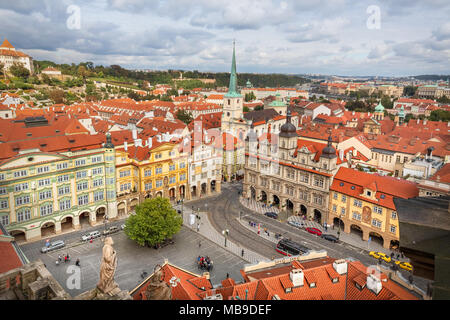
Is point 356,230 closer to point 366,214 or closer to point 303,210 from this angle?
point 366,214

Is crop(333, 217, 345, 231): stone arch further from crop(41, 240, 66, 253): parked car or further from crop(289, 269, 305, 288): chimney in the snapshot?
crop(41, 240, 66, 253): parked car

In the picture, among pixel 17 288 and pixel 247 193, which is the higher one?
pixel 17 288

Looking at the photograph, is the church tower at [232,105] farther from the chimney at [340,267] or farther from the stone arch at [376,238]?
the chimney at [340,267]

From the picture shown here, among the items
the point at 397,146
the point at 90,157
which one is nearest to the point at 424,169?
the point at 397,146

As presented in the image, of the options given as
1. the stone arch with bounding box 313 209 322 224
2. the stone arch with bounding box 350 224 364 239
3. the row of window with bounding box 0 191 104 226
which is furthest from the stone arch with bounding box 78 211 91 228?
the stone arch with bounding box 350 224 364 239

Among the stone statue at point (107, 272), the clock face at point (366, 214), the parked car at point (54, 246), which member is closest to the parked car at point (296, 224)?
the clock face at point (366, 214)

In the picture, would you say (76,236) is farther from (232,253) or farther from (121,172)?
(232,253)
